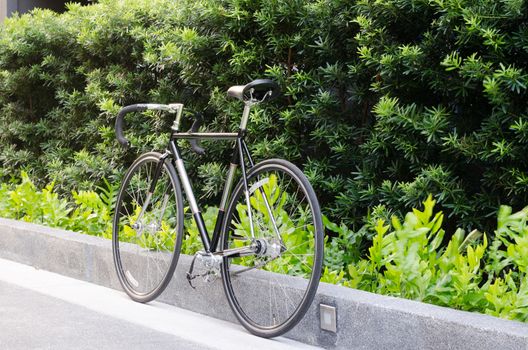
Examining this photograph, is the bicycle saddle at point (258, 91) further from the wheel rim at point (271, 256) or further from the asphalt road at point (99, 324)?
the asphalt road at point (99, 324)

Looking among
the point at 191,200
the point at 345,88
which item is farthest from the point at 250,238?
the point at 345,88

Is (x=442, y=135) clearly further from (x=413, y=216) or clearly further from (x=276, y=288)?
(x=276, y=288)

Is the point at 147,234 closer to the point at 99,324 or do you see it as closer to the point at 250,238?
the point at 99,324

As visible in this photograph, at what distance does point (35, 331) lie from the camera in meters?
4.88

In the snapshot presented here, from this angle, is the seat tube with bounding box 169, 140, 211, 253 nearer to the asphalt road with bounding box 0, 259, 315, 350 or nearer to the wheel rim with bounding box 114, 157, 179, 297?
the wheel rim with bounding box 114, 157, 179, 297

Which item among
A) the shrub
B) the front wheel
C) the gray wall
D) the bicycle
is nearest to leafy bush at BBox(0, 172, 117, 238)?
the bicycle

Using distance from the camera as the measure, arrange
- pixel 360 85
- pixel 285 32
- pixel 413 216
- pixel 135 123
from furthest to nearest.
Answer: pixel 135 123
pixel 285 32
pixel 360 85
pixel 413 216

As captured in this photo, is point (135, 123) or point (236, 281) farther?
point (135, 123)

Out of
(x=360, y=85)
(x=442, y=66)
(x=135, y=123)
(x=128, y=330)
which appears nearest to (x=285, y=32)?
(x=360, y=85)

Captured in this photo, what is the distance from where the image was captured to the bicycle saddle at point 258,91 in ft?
15.9

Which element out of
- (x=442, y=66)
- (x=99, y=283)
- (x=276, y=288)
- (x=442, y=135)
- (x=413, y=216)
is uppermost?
(x=442, y=66)

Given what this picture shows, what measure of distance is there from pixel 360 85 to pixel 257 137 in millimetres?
913

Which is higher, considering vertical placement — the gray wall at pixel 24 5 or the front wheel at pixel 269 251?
the gray wall at pixel 24 5

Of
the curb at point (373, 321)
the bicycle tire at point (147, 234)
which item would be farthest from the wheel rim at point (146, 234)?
the curb at point (373, 321)
